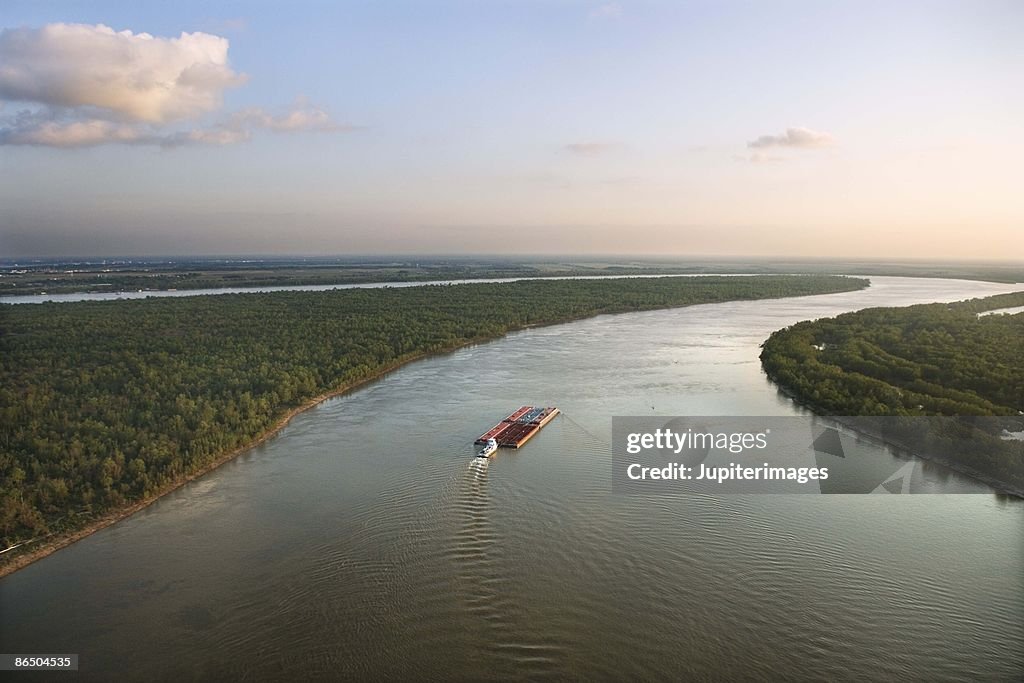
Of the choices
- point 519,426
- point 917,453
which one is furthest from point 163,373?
point 917,453

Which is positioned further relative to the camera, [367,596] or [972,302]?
[972,302]

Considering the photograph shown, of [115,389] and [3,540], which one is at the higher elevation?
[115,389]

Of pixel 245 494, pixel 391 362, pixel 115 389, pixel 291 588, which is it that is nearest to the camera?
pixel 291 588

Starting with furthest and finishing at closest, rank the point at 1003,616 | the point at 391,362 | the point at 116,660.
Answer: the point at 391,362 → the point at 1003,616 → the point at 116,660

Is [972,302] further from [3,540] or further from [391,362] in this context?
[3,540]

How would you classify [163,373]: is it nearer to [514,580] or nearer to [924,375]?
[514,580]

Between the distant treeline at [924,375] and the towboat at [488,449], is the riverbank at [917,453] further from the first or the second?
the towboat at [488,449]

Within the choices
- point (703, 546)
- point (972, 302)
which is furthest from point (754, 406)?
point (972, 302)
